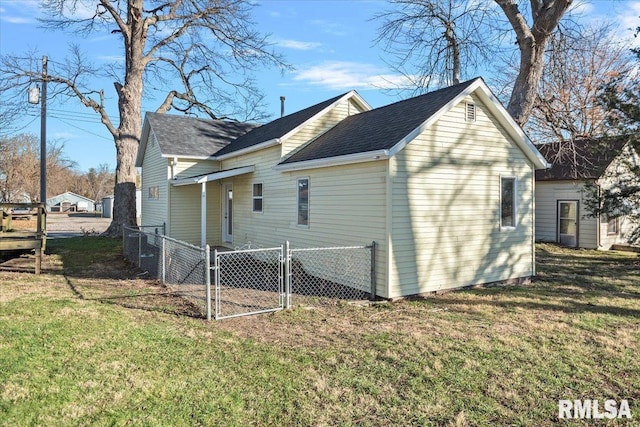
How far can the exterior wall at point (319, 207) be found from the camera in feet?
27.2

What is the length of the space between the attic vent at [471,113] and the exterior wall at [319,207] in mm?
2598

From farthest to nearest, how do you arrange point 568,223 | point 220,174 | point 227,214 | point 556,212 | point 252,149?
point 556,212 < point 568,223 < point 227,214 < point 252,149 < point 220,174

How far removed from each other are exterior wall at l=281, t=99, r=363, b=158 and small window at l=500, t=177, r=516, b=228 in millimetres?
5158

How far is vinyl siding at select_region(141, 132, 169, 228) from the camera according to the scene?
1566 centimetres

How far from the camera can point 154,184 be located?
1714cm

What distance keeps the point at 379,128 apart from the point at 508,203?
11.7 feet

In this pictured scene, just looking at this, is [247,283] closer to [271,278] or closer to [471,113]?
[271,278]

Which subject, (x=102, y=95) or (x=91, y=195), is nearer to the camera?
(x=102, y=95)

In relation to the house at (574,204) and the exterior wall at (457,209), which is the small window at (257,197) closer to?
the exterior wall at (457,209)

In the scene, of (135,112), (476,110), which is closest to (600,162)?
(476,110)


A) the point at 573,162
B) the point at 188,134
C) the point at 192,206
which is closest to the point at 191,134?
the point at 188,134

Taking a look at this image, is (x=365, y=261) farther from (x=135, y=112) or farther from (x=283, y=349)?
(x=135, y=112)

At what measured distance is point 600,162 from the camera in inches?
708

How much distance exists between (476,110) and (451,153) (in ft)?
4.05
